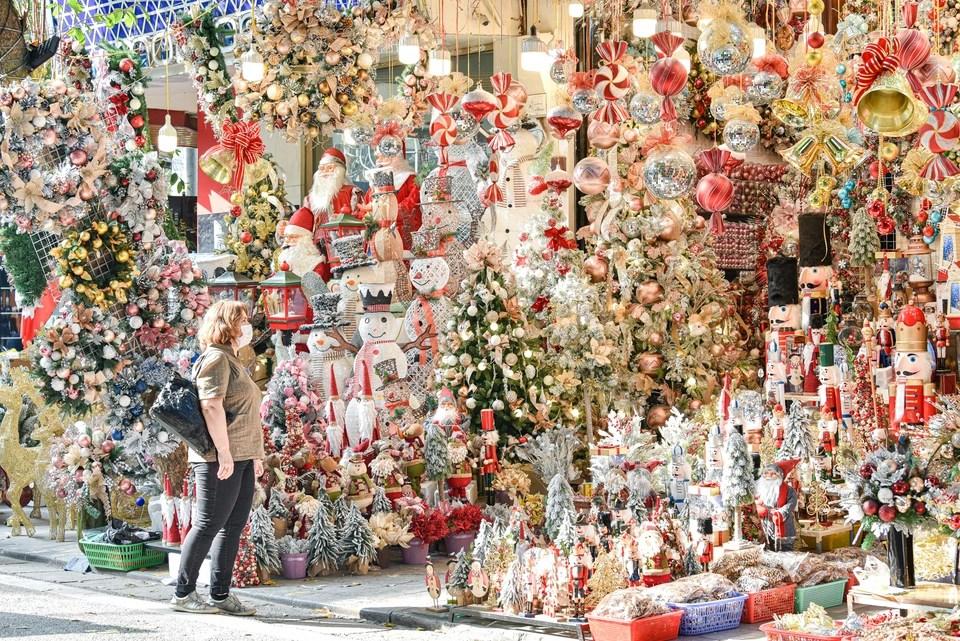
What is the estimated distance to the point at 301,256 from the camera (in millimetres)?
11023

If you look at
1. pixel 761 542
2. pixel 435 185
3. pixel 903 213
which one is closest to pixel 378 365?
pixel 435 185

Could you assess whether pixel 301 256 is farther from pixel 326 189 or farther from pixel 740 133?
pixel 740 133

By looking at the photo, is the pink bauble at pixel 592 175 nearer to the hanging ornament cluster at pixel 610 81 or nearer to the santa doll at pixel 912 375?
the hanging ornament cluster at pixel 610 81

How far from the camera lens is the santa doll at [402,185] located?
424 inches

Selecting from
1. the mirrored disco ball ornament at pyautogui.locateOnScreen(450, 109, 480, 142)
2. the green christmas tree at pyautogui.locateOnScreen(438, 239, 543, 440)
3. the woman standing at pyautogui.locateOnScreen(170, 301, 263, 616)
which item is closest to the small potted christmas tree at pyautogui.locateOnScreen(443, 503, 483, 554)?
the green christmas tree at pyautogui.locateOnScreen(438, 239, 543, 440)

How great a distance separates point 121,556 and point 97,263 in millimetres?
1752

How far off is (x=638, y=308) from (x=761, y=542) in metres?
3.05

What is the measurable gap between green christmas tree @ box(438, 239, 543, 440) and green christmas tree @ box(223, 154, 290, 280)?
2.60 m

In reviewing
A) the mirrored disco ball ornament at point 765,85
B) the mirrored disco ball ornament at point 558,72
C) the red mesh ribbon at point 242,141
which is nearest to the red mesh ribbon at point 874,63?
the mirrored disco ball ornament at point 765,85

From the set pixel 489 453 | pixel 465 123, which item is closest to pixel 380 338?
pixel 489 453

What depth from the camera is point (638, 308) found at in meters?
10.8

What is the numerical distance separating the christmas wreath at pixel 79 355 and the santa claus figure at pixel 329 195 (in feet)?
9.17

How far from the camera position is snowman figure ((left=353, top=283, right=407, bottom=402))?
1006 centimetres

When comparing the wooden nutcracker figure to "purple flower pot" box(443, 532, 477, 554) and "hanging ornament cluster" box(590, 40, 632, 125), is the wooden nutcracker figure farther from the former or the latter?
"hanging ornament cluster" box(590, 40, 632, 125)
